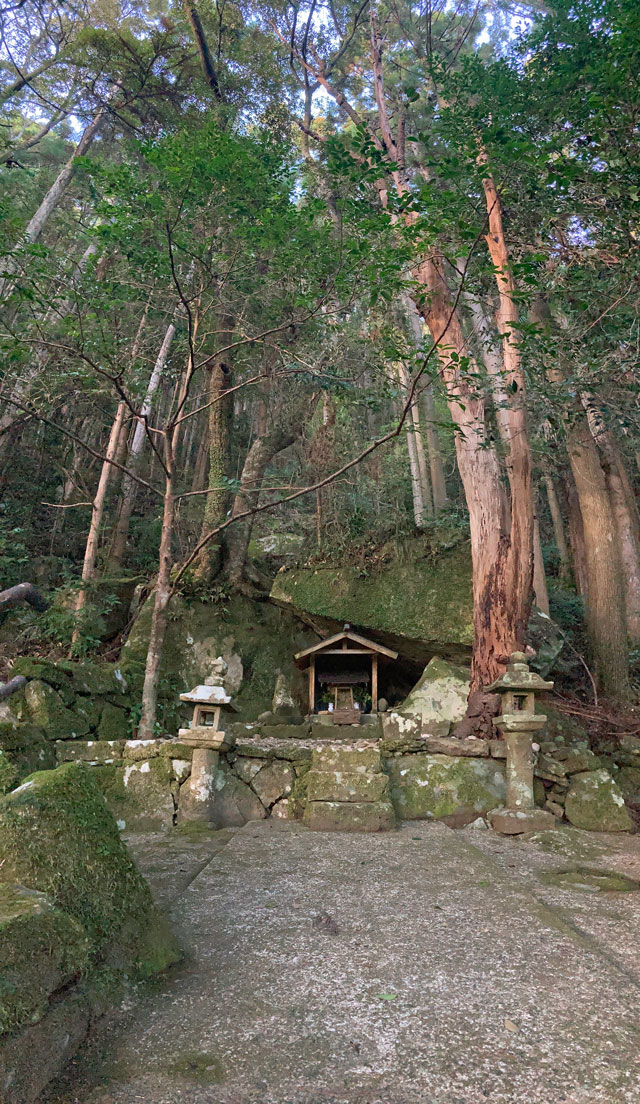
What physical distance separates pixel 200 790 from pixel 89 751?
1128mm

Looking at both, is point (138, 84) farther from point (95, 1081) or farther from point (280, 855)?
point (95, 1081)

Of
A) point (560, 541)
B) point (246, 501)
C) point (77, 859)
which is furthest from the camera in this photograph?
point (560, 541)

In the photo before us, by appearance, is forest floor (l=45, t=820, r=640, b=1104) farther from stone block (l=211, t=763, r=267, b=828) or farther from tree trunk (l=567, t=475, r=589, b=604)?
tree trunk (l=567, t=475, r=589, b=604)

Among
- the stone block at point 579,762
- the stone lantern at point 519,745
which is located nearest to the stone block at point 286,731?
the stone lantern at point 519,745

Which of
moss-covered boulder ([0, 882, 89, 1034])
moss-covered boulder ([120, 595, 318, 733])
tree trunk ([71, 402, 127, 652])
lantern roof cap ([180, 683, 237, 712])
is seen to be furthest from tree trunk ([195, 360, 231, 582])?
moss-covered boulder ([0, 882, 89, 1034])

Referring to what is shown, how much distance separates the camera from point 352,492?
32.9 feet

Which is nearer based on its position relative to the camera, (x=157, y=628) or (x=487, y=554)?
(x=157, y=628)

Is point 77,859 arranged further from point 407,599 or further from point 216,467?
point 216,467

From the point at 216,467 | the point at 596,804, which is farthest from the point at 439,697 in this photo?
the point at 216,467

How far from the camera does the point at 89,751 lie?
17.1 ft

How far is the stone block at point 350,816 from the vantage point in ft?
15.6

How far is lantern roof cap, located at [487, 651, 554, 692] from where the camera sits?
520cm

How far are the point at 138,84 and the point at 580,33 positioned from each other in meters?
7.42

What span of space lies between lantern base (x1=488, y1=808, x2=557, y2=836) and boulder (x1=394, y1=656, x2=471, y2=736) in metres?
2.05
